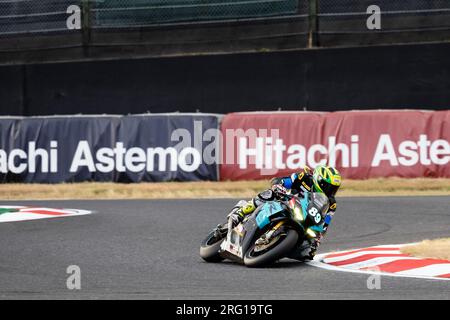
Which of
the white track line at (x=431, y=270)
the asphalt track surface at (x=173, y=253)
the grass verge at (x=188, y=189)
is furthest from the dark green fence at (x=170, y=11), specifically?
the white track line at (x=431, y=270)

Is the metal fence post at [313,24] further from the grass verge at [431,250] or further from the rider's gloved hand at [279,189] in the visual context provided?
the rider's gloved hand at [279,189]

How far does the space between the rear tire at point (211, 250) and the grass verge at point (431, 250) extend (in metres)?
1.93

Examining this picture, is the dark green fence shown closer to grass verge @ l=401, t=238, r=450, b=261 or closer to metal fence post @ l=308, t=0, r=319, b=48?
metal fence post @ l=308, t=0, r=319, b=48

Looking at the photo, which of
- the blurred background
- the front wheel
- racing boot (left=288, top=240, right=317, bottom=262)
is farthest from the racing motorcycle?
the blurred background

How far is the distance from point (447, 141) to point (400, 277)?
9.88 m

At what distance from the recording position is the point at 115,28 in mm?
22531

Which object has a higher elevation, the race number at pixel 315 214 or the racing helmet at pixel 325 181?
the racing helmet at pixel 325 181

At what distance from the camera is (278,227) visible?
9938mm

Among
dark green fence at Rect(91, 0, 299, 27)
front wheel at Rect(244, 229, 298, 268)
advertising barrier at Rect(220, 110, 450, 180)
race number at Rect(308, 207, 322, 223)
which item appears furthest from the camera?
dark green fence at Rect(91, 0, 299, 27)

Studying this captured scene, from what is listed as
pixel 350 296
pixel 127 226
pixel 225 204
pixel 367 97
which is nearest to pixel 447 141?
pixel 367 97

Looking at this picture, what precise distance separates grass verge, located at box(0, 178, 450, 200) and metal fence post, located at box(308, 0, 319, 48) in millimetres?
3630

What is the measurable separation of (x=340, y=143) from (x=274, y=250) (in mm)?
9628

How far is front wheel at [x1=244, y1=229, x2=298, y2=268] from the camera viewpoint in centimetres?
986

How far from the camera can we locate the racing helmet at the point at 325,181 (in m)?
10.1
